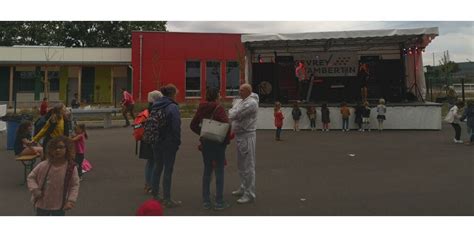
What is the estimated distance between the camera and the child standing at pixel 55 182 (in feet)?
12.0

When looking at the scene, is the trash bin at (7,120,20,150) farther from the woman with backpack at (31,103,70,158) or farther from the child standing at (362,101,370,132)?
the child standing at (362,101,370,132)

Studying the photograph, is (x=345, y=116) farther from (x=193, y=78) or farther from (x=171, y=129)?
(x=193, y=78)

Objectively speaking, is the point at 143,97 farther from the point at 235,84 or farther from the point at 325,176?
the point at 325,176

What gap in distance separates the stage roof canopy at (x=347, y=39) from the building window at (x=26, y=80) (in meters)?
21.0

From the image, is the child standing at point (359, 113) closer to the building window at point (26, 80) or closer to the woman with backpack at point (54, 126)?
the woman with backpack at point (54, 126)

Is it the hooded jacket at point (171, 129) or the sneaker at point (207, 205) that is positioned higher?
the hooded jacket at point (171, 129)

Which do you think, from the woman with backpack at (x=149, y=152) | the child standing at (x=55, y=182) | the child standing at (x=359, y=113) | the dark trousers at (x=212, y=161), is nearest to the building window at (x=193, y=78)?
the child standing at (x=359, y=113)

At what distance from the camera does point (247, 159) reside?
5.41 meters

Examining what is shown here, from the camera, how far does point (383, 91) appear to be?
54.7ft

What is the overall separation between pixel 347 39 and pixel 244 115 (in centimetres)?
1102

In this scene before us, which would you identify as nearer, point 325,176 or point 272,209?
point 272,209

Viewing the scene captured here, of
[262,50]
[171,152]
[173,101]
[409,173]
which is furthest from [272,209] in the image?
[262,50]

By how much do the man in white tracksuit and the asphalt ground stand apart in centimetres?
27

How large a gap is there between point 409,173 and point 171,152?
4.44m
